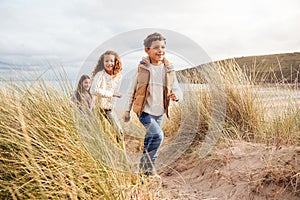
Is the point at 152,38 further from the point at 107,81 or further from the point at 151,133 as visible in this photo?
the point at 107,81

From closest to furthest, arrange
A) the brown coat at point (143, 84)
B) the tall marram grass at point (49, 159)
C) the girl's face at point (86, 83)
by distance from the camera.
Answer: the tall marram grass at point (49, 159), the brown coat at point (143, 84), the girl's face at point (86, 83)

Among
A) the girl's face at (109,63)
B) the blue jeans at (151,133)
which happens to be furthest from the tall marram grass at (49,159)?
the girl's face at (109,63)

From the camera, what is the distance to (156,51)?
9.78 feet

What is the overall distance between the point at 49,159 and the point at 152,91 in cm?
127

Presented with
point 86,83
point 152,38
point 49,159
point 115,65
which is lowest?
point 49,159

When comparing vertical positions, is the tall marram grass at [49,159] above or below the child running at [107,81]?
below

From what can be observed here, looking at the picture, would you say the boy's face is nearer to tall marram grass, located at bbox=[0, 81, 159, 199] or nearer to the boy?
the boy

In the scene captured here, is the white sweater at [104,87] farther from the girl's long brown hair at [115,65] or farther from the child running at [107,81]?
the girl's long brown hair at [115,65]

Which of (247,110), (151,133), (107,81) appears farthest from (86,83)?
(247,110)

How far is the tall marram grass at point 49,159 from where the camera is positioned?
73.2 inches

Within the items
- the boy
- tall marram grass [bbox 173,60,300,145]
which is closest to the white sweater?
the boy

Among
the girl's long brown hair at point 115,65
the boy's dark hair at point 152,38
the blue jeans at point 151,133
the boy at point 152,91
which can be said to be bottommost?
the blue jeans at point 151,133

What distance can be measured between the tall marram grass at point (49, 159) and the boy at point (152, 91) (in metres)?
0.57

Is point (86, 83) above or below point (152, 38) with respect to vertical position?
below
